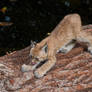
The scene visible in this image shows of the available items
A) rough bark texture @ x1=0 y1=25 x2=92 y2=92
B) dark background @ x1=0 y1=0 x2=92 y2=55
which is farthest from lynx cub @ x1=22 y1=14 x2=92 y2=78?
dark background @ x1=0 y1=0 x2=92 y2=55

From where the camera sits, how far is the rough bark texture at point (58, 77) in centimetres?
601

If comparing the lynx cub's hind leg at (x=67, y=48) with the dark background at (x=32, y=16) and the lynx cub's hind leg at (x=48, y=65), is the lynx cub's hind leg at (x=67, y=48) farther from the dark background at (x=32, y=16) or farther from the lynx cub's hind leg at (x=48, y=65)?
the dark background at (x=32, y=16)

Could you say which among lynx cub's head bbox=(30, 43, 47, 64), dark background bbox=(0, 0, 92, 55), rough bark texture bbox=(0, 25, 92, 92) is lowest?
rough bark texture bbox=(0, 25, 92, 92)

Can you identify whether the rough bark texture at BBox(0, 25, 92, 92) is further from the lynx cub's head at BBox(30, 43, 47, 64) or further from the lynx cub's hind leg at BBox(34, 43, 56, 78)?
the lynx cub's head at BBox(30, 43, 47, 64)

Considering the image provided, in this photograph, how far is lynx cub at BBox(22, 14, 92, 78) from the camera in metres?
6.38

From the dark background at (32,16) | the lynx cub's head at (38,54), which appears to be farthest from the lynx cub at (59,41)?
the dark background at (32,16)

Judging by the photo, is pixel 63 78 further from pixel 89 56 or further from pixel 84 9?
pixel 84 9

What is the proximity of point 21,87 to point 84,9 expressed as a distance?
7826 millimetres

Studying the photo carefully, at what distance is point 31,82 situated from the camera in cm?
614

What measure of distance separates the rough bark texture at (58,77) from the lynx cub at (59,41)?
205 millimetres

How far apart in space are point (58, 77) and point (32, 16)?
7.06m

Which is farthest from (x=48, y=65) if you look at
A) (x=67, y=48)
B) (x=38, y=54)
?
(x=67, y=48)

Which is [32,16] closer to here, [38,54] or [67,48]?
[67,48]

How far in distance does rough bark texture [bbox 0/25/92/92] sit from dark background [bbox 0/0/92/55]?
176 inches
